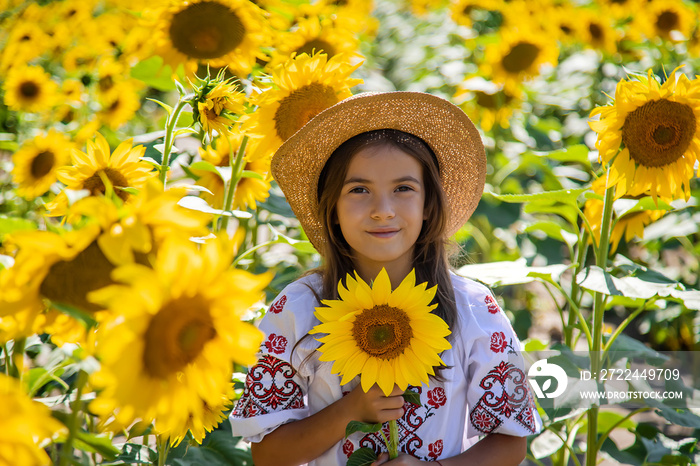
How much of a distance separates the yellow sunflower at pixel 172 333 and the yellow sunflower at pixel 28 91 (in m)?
2.40

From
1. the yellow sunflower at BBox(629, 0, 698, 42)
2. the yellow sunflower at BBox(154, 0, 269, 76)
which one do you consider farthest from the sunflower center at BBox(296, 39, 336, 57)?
the yellow sunflower at BBox(629, 0, 698, 42)

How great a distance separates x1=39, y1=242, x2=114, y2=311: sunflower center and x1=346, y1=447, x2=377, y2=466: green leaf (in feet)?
2.00

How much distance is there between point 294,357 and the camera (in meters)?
1.26

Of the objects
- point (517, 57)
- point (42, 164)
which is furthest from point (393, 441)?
point (517, 57)

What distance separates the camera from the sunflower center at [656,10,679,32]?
10.6 ft

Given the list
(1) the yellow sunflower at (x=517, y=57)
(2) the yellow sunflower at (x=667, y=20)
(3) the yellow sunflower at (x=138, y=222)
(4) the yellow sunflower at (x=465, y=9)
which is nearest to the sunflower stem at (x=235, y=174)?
(3) the yellow sunflower at (x=138, y=222)

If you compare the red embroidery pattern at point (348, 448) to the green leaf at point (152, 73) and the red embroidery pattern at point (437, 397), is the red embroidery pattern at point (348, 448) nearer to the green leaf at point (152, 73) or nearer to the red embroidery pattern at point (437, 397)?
the red embroidery pattern at point (437, 397)

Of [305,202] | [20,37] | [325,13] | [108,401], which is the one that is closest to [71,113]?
[20,37]

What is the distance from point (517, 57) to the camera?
3.09 meters

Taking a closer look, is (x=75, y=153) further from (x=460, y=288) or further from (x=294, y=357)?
(x=460, y=288)

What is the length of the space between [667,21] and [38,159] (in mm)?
2905

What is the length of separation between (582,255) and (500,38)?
6.27 ft

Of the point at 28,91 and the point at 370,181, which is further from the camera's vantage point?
the point at 28,91

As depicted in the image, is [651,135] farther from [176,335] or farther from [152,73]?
[152,73]
